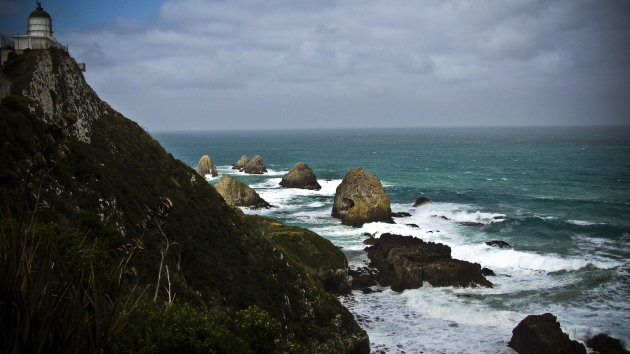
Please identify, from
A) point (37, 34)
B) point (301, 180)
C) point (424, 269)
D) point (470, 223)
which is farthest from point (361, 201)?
point (37, 34)

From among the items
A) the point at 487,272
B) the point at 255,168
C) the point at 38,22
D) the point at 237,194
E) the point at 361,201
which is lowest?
the point at 487,272

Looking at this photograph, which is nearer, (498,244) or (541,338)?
(541,338)

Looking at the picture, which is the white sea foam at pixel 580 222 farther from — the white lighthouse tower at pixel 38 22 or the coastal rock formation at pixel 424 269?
the white lighthouse tower at pixel 38 22

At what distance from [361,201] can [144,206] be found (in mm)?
36840

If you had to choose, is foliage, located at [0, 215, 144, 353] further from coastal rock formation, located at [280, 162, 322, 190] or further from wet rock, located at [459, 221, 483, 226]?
coastal rock formation, located at [280, 162, 322, 190]

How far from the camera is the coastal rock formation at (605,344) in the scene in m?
26.1

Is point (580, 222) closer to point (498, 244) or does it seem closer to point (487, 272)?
point (498, 244)

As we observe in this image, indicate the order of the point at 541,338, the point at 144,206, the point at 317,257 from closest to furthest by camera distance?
1. the point at 144,206
2. the point at 541,338
3. the point at 317,257

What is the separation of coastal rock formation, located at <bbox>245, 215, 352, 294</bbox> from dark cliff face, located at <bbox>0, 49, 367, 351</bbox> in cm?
611

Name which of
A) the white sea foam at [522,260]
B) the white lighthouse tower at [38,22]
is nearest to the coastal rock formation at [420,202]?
the white sea foam at [522,260]

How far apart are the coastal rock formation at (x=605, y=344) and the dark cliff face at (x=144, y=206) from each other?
14.5 m

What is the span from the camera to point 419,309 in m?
32.9

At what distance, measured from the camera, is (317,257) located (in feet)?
122

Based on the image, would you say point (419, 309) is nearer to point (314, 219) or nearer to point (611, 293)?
point (611, 293)
